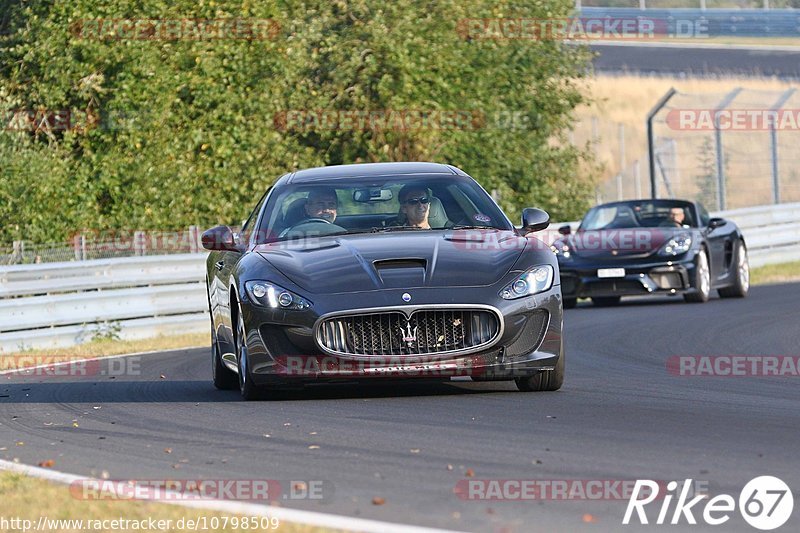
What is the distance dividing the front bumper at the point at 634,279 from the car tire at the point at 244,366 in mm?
9790

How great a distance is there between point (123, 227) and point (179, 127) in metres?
2.05

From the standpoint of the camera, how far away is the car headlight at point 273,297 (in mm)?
9094

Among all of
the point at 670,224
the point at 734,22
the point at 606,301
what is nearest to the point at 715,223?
the point at 670,224

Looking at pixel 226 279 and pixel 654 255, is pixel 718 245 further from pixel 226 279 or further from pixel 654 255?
pixel 226 279

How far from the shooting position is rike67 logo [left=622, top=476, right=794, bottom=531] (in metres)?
5.38

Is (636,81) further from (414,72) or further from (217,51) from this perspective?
(217,51)

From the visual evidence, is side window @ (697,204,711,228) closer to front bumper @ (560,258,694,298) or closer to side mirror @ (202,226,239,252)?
front bumper @ (560,258,694,298)

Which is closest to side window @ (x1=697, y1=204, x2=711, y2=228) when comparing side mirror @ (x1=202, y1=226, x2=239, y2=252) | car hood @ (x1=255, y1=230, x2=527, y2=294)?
car hood @ (x1=255, y1=230, x2=527, y2=294)

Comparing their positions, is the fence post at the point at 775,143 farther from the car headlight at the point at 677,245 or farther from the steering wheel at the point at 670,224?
the car headlight at the point at 677,245

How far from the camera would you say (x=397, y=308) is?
8.93 m

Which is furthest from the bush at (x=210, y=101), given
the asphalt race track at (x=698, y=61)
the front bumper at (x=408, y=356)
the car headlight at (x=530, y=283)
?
the asphalt race track at (x=698, y=61)

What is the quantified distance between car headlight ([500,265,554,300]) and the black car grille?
0.55 feet

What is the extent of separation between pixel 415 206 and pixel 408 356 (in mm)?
1483

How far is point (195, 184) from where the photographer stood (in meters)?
25.5
